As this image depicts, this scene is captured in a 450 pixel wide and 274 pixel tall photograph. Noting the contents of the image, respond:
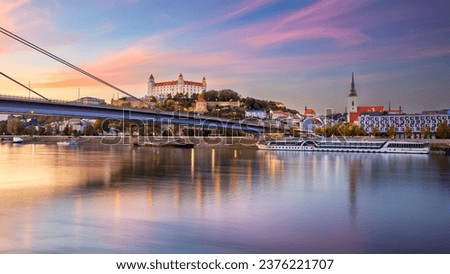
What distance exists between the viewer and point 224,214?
3369 mm

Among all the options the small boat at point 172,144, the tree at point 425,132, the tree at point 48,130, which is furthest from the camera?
the tree at point 48,130

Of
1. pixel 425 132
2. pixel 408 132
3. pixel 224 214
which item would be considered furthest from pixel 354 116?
pixel 224 214

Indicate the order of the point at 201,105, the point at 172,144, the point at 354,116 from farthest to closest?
the point at 201,105
the point at 354,116
the point at 172,144

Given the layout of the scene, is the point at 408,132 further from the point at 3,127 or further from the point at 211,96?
the point at 3,127

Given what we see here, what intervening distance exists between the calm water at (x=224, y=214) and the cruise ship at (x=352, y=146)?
5618 mm

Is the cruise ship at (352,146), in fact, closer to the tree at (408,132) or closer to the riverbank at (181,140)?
the riverbank at (181,140)

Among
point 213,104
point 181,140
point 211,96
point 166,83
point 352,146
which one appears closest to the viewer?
point 352,146

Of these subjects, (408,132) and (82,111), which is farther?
(408,132)

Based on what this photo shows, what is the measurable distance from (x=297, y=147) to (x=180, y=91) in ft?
46.6

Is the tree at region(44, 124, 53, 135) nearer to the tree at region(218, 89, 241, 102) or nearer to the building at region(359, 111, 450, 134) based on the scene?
the tree at region(218, 89, 241, 102)

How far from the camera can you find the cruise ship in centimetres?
1134

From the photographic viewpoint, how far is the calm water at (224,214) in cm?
255

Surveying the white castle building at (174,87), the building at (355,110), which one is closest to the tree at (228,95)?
the white castle building at (174,87)

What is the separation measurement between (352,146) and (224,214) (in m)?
9.50
